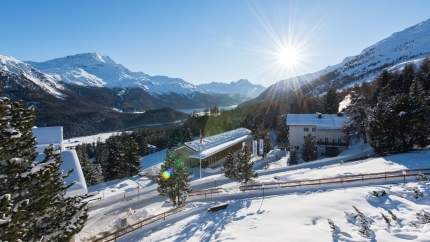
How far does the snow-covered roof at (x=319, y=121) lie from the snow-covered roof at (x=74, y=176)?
157 feet

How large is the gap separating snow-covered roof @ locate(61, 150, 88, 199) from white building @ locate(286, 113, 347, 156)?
47669 mm

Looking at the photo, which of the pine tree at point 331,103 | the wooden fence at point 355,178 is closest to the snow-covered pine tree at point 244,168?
the wooden fence at point 355,178

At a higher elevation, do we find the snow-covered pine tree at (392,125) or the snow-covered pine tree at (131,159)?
the snow-covered pine tree at (392,125)

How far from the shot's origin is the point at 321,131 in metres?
73.5

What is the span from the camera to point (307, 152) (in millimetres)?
65312

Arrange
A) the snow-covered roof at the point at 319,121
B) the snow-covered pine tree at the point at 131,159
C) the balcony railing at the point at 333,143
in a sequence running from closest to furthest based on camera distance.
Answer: the snow-covered pine tree at the point at 131,159
the balcony railing at the point at 333,143
the snow-covered roof at the point at 319,121

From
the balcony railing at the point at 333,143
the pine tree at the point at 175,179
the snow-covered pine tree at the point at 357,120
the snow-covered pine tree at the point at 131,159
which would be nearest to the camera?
the pine tree at the point at 175,179

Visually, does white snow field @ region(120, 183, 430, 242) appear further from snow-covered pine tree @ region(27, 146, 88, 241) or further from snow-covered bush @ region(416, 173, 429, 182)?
snow-covered pine tree @ region(27, 146, 88, 241)

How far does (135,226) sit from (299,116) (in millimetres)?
53227

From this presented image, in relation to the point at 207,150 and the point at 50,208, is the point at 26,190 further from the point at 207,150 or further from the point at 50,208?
the point at 207,150

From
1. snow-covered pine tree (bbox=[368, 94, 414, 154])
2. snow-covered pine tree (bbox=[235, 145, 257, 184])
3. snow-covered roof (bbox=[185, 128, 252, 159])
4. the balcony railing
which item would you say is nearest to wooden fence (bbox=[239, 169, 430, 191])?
snow-covered pine tree (bbox=[235, 145, 257, 184])

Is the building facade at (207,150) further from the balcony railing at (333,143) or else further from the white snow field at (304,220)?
the white snow field at (304,220)

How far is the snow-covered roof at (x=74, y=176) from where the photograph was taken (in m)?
32.5

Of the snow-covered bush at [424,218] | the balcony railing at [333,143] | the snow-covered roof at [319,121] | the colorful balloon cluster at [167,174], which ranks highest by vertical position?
the snow-covered roof at [319,121]
